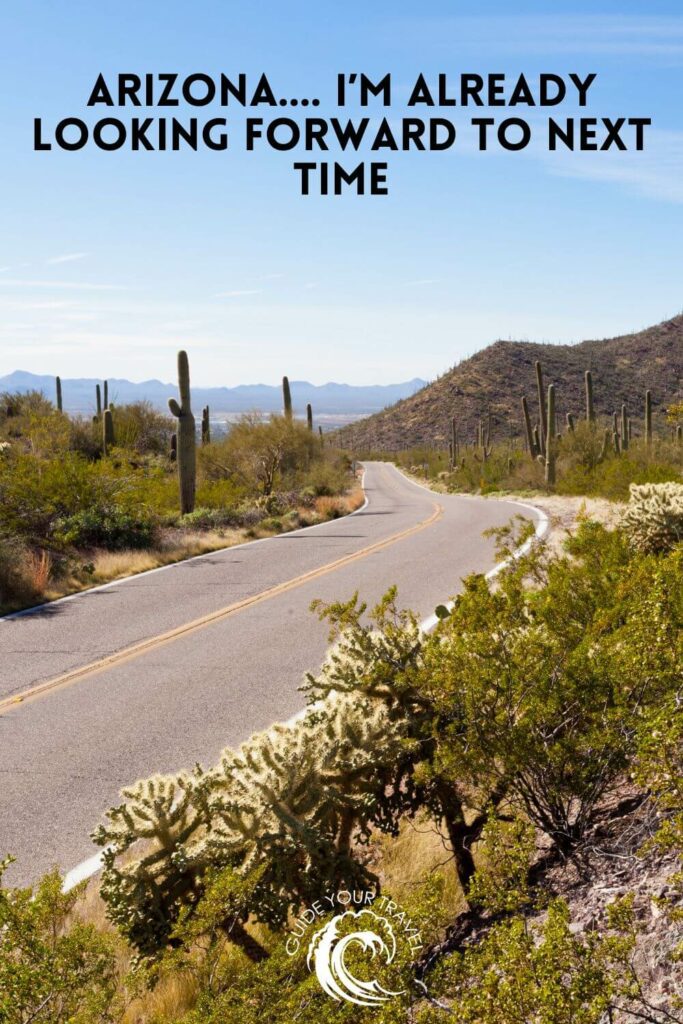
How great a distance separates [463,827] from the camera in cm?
495

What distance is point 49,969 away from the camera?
142 inches

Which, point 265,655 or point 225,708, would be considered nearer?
point 225,708

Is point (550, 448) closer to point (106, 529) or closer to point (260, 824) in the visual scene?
point (106, 529)

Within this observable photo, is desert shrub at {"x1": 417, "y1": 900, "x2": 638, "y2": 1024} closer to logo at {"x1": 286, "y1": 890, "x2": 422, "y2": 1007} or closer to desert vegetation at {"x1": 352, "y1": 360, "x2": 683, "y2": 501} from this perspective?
logo at {"x1": 286, "y1": 890, "x2": 422, "y2": 1007}

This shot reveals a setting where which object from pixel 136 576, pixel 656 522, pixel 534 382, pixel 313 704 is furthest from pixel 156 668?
pixel 534 382

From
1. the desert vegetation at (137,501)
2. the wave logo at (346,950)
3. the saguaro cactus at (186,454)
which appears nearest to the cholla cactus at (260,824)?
the wave logo at (346,950)

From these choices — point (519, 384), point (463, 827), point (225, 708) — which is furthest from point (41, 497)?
point (519, 384)

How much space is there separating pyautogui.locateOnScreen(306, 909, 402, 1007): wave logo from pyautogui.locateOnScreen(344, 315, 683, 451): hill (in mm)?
94118

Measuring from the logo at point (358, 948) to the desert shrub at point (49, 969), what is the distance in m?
0.79

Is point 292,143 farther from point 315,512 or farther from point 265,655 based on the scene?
point 315,512

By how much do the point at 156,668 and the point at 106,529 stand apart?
904 cm

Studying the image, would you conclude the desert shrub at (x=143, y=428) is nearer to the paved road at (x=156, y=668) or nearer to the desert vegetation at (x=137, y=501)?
the desert vegetation at (x=137, y=501)

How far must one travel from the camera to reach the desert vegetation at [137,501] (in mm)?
16125

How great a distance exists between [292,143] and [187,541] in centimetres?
951
